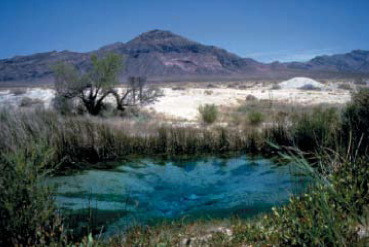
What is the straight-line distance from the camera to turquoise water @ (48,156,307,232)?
5902 millimetres

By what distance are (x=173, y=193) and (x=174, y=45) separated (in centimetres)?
19345

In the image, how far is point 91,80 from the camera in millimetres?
15594

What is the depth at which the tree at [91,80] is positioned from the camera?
15.1 metres

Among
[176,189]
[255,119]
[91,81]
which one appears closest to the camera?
[176,189]

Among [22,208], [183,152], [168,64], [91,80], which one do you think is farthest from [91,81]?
[168,64]

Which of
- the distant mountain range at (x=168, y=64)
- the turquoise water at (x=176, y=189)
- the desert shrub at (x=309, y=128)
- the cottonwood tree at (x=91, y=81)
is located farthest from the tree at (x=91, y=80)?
the distant mountain range at (x=168, y=64)

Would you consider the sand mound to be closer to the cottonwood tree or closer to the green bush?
the green bush

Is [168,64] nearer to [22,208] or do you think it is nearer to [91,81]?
[91,81]

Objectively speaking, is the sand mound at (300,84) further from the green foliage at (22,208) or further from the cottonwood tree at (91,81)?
the green foliage at (22,208)

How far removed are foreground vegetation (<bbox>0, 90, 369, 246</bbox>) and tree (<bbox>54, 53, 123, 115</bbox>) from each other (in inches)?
189

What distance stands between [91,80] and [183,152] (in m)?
7.91

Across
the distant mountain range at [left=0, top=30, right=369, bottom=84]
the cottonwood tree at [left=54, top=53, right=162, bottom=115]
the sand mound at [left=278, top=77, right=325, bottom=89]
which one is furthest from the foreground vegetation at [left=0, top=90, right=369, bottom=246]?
the distant mountain range at [left=0, top=30, right=369, bottom=84]

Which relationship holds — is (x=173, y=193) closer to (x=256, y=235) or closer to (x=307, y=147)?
(x=256, y=235)

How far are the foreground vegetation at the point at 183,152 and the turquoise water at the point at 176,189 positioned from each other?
76 centimetres
